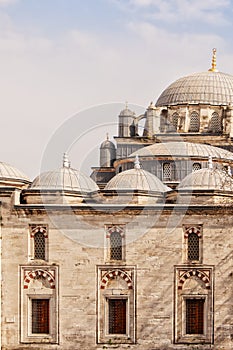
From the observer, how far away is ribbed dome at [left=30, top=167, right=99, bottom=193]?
1507 inches

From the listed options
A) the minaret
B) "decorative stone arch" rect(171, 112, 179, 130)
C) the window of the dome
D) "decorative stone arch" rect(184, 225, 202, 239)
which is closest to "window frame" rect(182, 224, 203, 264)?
"decorative stone arch" rect(184, 225, 202, 239)

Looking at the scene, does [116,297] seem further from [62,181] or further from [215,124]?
[215,124]

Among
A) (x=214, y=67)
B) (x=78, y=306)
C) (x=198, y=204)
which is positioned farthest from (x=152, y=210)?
(x=214, y=67)

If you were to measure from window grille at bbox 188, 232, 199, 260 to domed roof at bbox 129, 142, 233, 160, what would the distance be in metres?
9.06

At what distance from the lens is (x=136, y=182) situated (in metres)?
38.1

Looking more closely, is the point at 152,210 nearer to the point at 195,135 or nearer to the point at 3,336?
the point at 3,336

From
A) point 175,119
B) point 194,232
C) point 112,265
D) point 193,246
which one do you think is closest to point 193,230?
point 194,232

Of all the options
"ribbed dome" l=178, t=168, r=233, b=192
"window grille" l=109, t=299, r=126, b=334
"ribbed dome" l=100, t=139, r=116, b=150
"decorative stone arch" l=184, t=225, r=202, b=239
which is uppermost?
"ribbed dome" l=100, t=139, r=116, b=150

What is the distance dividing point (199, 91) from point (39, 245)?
1771cm

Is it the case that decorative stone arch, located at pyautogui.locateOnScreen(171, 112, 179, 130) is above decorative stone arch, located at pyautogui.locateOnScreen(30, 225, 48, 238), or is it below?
above

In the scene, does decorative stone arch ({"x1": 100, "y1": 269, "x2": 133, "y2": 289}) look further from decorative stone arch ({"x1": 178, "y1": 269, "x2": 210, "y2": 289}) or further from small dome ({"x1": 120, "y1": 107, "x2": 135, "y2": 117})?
small dome ({"x1": 120, "y1": 107, "x2": 135, "y2": 117})

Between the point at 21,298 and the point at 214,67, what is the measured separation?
22.8 meters

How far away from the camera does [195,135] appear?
48.6m

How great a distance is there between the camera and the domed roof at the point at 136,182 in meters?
38.0
